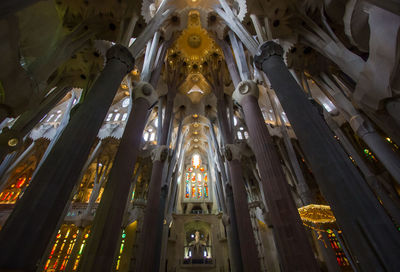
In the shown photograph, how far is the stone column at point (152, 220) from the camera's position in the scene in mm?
6993

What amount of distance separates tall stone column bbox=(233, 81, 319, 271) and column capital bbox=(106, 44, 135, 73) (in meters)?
4.37

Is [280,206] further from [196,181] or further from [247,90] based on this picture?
[196,181]

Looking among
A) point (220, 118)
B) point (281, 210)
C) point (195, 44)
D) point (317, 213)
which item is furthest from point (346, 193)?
point (195, 44)

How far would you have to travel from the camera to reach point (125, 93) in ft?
59.1

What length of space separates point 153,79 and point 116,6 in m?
3.10

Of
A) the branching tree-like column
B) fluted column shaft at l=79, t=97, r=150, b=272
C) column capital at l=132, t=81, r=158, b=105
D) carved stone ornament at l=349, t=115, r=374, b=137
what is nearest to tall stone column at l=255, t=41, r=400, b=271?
fluted column shaft at l=79, t=97, r=150, b=272

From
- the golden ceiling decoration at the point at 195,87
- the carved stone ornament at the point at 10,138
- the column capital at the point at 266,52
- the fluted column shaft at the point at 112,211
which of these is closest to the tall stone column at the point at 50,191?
the fluted column shaft at the point at 112,211

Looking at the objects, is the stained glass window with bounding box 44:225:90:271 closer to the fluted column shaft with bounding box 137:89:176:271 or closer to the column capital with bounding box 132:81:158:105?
the fluted column shaft with bounding box 137:89:176:271

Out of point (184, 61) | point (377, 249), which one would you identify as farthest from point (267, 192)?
point (184, 61)

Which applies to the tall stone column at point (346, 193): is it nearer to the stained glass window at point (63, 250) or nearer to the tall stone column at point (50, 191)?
the tall stone column at point (50, 191)

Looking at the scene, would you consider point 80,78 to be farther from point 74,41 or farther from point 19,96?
point 19,96

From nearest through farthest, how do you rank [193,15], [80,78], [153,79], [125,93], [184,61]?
[153,79]
[80,78]
[193,15]
[184,61]
[125,93]

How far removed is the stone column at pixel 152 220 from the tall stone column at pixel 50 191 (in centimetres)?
488

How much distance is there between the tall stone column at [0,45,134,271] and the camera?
264 cm
